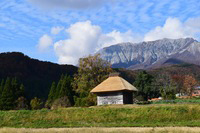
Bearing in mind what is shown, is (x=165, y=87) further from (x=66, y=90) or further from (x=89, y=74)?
(x=89, y=74)

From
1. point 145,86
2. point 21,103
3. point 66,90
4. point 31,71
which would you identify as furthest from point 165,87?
point 31,71

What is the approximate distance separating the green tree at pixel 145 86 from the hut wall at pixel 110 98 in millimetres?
26306

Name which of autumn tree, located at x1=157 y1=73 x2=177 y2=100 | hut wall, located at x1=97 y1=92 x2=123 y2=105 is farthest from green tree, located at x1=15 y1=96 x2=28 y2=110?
autumn tree, located at x1=157 y1=73 x2=177 y2=100

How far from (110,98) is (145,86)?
27.1 metres

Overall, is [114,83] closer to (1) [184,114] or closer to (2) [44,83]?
(1) [184,114]

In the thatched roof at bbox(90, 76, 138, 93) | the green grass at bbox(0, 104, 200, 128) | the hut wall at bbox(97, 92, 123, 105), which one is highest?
the thatched roof at bbox(90, 76, 138, 93)

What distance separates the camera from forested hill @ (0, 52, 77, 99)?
84131mm

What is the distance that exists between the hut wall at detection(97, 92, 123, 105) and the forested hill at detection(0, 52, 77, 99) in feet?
130

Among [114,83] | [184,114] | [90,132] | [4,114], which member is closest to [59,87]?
[114,83]

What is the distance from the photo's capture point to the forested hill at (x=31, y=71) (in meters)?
84.1

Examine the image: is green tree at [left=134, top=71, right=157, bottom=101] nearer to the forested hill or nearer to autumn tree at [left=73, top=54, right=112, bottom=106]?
autumn tree at [left=73, top=54, right=112, bottom=106]

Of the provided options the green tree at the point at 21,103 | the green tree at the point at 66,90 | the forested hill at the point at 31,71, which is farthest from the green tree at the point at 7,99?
the forested hill at the point at 31,71

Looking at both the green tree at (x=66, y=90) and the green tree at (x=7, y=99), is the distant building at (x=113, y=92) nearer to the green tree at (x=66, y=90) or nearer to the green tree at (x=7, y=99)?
the green tree at (x=66, y=90)

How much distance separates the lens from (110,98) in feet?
128
